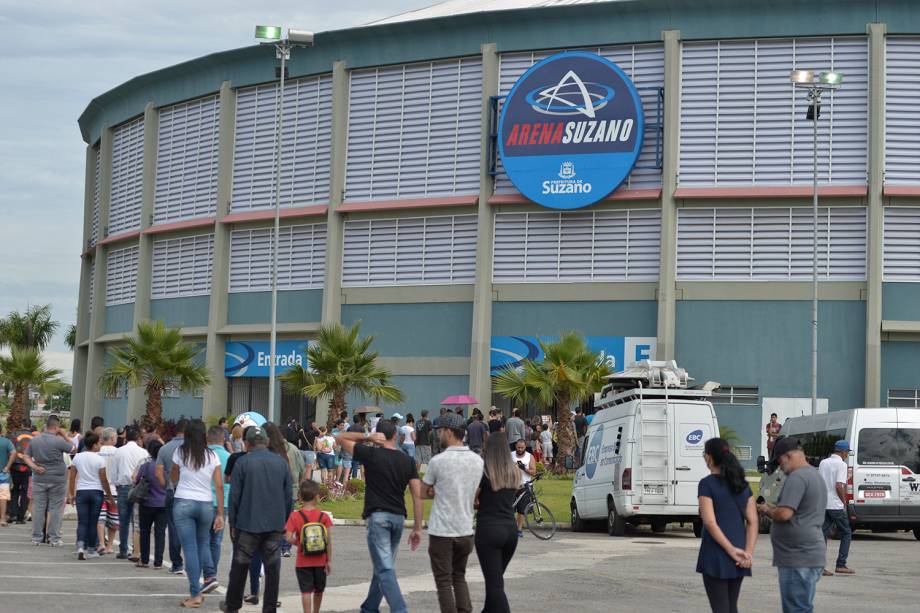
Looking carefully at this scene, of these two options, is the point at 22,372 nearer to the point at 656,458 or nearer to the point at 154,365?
the point at 154,365

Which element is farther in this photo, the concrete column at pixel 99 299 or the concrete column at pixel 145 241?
the concrete column at pixel 99 299

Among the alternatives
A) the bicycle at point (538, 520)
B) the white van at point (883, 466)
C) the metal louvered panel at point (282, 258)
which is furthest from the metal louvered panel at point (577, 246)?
the white van at point (883, 466)

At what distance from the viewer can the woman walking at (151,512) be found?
1727 centimetres

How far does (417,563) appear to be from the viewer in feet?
62.1

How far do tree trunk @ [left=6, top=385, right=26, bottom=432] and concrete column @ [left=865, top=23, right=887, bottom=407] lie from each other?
28.2 m

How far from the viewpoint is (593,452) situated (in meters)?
26.0

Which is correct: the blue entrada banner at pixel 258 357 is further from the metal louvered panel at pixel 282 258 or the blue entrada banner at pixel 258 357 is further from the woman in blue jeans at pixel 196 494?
the woman in blue jeans at pixel 196 494

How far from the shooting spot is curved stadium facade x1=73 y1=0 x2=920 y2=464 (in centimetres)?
4309

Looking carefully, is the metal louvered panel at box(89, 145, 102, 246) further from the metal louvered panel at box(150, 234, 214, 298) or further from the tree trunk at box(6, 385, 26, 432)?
the tree trunk at box(6, 385, 26, 432)

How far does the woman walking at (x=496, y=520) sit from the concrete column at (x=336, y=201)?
36.8 meters

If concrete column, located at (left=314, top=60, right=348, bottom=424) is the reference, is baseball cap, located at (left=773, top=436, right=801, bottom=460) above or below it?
below

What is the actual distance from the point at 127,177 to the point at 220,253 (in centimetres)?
953

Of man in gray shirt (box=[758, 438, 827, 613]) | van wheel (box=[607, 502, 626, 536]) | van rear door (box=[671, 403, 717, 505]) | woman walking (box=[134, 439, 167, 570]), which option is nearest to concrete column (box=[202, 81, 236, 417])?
van wheel (box=[607, 502, 626, 536])

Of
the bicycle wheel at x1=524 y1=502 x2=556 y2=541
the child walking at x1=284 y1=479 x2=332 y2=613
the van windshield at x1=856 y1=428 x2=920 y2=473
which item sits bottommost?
the bicycle wheel at x1=524 y1=502 x2=556 y2=541
